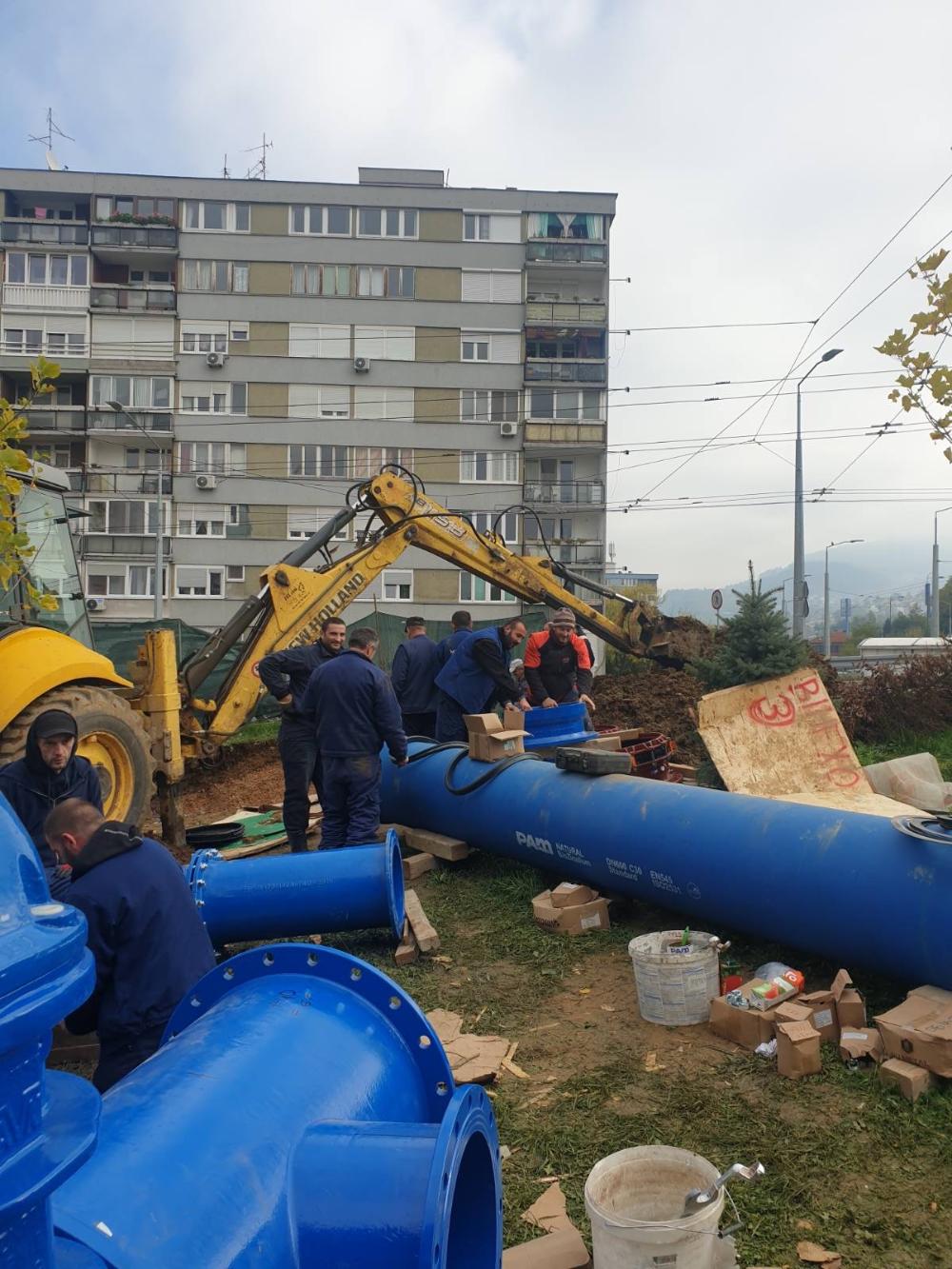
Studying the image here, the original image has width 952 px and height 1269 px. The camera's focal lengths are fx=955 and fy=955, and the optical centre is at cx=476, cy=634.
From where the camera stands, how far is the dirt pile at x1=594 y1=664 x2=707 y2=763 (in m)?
12.4

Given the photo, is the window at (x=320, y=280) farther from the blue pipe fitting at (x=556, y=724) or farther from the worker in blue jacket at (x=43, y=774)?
the worker in blue jacket at (x=43, y=774)

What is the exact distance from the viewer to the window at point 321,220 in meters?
37.5

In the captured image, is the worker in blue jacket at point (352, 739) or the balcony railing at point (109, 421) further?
the balcony railing at point (109, 421)

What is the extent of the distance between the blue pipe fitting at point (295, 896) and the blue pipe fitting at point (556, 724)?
102 inches

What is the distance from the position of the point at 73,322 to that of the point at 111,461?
5.81 m

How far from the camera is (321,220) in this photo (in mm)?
37531

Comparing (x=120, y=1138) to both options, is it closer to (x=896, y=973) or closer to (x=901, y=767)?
(x=896, y=973)

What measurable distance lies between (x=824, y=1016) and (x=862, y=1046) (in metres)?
0.20

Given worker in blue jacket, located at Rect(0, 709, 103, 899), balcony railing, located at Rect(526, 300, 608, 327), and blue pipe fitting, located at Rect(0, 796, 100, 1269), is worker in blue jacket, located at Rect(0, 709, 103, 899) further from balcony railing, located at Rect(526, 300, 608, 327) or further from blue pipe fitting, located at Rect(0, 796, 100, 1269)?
balcony railing, located at Rect(526, 300, 608, 327)


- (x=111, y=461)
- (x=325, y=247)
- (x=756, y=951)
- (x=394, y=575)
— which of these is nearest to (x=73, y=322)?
(x=111, y=461)

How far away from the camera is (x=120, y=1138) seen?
1.57 meters

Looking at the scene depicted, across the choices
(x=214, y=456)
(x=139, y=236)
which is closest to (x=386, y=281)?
(x=214, y=456)

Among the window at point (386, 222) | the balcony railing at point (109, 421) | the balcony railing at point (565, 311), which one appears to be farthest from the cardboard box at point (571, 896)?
the window at point (386, 222)

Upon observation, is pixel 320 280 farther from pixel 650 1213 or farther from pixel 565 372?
pixel 650 1213
